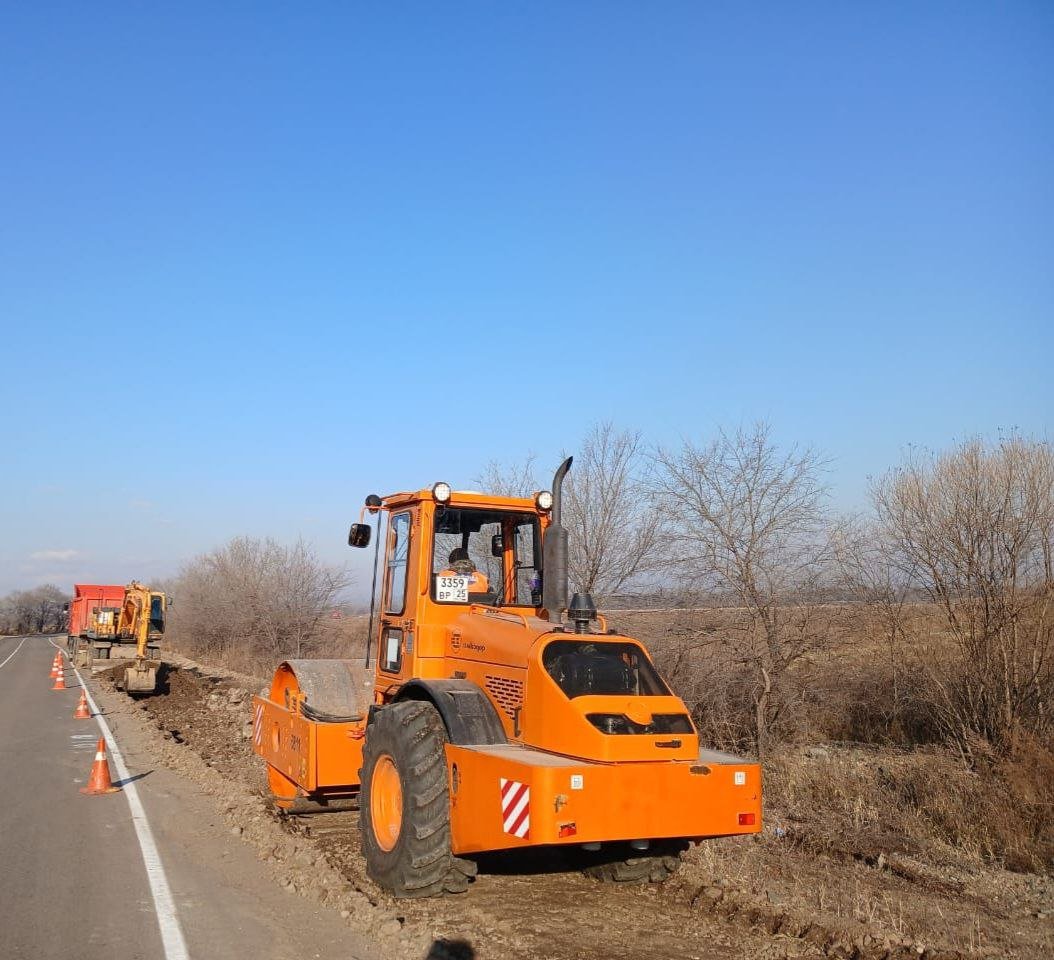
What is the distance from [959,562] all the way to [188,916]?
1037 centimetres

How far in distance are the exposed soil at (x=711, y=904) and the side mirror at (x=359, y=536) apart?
2.57 metres

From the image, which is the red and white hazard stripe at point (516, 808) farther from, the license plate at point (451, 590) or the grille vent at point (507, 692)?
the license plate at point (451, 590)

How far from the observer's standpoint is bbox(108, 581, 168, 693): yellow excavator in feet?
76.2

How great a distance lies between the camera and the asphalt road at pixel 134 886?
5.80m

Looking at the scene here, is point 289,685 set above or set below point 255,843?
above

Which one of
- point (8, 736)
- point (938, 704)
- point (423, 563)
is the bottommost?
point (8, 736)

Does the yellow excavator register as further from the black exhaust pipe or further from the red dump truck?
the black exhaust pipe

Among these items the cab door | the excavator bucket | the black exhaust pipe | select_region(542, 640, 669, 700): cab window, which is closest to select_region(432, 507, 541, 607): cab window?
the cab door

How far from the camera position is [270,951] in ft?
18.7

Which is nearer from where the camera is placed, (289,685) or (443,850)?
(443,850)

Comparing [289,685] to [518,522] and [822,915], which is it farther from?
[822,915]

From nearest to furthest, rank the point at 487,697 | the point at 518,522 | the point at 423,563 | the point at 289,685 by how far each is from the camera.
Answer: the point at 487,697 < the point at 423,563 < the point at 518,522 < the point at 289,685

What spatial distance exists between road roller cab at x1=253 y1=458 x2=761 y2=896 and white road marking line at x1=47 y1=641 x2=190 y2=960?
1.33m

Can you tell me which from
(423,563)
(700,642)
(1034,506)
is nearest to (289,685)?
(423,563)
